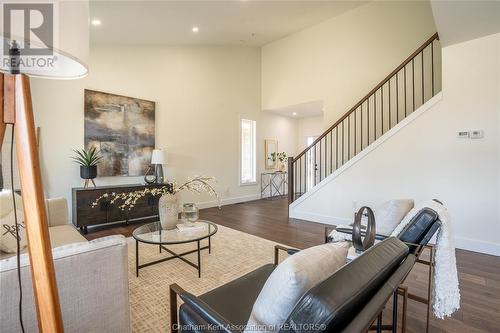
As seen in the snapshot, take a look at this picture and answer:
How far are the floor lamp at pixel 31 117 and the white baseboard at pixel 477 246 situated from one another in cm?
419

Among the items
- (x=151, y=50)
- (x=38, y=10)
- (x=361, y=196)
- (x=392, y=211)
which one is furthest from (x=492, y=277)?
(x=151, y=50)

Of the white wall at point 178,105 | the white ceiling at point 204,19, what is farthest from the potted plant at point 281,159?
the white ceiling at point 204,19

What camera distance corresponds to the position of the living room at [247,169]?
2.81 feet

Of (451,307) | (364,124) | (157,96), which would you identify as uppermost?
(157,96)

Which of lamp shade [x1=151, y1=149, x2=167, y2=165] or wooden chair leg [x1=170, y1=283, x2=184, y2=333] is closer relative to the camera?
wooden chair leg [x1=170, y1=283, x2=184, y2=333]

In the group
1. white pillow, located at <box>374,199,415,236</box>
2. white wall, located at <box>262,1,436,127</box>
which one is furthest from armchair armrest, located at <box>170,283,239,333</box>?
white wall, located at <box>262,1,436,127</box>

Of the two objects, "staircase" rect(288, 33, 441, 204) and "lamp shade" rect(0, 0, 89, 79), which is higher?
"staircase" rect(288, 33, 441, 204)

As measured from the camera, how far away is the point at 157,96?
4988 millimetres

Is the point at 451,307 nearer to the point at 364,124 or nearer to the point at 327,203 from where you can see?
the point at 327,203

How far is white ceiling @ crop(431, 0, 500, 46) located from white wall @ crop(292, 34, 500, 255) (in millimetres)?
236

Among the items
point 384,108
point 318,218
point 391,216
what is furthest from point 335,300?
point 384,108

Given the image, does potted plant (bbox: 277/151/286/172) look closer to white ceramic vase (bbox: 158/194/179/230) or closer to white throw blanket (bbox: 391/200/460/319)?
white ceramic vase (bbox: 158/194/179/230)

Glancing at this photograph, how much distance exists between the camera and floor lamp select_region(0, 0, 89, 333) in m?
0.69

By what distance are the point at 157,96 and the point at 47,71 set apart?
14.4ft
